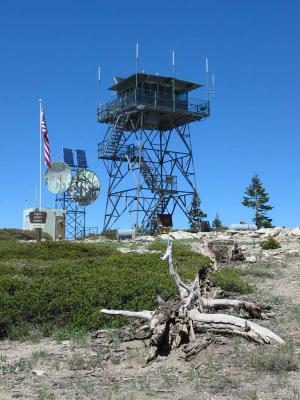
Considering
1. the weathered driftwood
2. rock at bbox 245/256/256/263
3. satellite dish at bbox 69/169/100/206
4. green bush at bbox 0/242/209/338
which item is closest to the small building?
satellite dish at bbox 69/169/100/206

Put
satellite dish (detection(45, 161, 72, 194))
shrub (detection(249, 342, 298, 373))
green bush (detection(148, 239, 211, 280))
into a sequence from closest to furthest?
shrub (detection(249, 342, 298, 373)) → green bush (detection(148, 239, 211, 280)) → satellite dish (detection(45, 161, 72, 194))

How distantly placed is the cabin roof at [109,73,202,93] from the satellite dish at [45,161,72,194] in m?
9.57

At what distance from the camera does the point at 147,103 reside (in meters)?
45.7

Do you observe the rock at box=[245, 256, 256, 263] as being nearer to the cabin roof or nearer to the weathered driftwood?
the weathered driftwood

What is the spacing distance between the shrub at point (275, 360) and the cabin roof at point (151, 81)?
38827 mm

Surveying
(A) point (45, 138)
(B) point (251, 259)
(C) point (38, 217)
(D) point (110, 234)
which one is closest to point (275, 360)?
(B) point (251, 259)

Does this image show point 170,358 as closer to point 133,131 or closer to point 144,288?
point 144,288

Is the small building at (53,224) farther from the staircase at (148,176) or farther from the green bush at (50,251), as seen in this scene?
the green bush at (50,251)

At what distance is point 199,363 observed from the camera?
26.7 feet

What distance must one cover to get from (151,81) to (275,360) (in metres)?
40.5

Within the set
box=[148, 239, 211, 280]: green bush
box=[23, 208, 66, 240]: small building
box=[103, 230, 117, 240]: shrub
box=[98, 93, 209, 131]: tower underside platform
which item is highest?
box=[98, 93, 209, 131]: tower underside platform

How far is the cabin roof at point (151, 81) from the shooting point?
46125 millimetres

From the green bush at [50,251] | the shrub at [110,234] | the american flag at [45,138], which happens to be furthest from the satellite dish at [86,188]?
the green bush at [50,251]

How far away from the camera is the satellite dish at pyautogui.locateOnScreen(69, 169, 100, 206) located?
49.0 m
